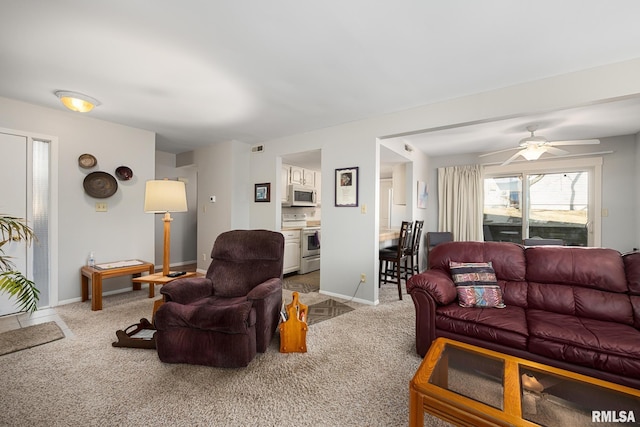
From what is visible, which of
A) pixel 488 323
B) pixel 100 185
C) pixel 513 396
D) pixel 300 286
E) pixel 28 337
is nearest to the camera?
pixel 513 396

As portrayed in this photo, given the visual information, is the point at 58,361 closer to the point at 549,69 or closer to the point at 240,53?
the point at 240,53

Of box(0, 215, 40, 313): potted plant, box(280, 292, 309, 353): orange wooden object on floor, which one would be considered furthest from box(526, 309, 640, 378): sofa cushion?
box(0, 215, 40, 313): potted plant

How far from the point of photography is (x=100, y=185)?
11.9ft

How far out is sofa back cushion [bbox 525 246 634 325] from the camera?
80.6 inches

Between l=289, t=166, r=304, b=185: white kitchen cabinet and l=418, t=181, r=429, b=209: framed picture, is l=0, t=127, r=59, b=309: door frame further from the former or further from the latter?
l=418, t=181, r=429, b=209: framed picture

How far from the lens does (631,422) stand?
113 centimetres

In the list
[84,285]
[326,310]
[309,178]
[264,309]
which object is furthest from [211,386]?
[309,178]

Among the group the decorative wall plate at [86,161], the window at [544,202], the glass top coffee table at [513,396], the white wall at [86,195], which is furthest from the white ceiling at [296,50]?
the glass top coffee table at [513,396]

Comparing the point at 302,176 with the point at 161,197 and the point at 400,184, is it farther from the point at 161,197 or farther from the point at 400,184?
the point at 161,197

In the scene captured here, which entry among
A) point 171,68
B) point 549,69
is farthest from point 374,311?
point 171,68

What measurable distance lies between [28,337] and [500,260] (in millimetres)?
4262

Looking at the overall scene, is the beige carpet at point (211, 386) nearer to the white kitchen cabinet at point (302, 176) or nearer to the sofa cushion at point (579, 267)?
the sofa cushion at point (579, 267)

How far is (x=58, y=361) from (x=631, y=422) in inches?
133

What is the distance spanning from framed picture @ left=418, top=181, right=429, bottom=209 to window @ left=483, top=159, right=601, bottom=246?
1.06 meters
